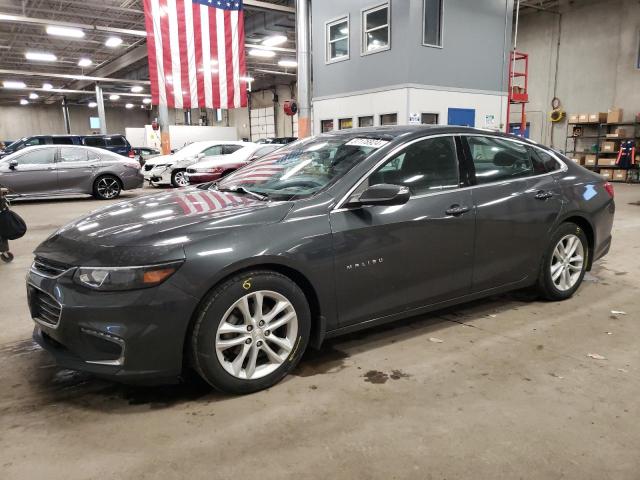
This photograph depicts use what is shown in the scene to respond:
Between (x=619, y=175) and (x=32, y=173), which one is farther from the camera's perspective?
(x=619, y=175)

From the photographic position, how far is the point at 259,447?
2131mm

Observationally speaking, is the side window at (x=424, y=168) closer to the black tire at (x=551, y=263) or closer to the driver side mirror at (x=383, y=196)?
the driver side mirror at (x=383, y=196)

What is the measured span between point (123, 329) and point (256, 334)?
0.64 m

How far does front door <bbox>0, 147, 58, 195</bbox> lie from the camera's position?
10.6 metres

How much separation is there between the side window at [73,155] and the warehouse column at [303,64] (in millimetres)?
5450

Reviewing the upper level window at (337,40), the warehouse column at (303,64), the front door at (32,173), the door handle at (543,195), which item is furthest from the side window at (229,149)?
the door handle at (543,195)

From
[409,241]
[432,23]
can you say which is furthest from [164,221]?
[432,23]

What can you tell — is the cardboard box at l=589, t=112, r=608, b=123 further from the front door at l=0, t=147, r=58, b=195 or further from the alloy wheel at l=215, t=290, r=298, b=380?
the alloy wheel at l=215, t=290, r=298, b=380

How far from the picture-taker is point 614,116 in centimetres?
1582

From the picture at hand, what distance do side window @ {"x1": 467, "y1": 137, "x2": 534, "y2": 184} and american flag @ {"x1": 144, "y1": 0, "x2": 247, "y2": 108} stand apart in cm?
1042

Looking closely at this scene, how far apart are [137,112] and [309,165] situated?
159 ft

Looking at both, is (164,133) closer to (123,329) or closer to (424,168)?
(424,168)

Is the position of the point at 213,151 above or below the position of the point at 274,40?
below

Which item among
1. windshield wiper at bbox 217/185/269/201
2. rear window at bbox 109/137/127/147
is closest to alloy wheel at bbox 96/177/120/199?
rear window at bbox 109/137/127/147
